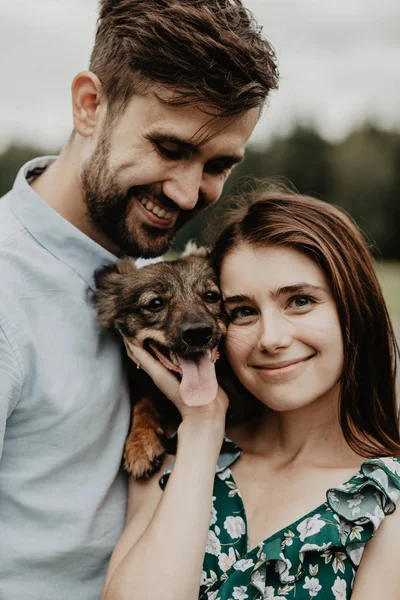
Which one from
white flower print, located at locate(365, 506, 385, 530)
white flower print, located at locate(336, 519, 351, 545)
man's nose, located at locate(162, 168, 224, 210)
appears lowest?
white flower print, located at locate(336, 519, 351, 545)

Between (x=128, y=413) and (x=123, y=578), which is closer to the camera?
(x=123, y=578)

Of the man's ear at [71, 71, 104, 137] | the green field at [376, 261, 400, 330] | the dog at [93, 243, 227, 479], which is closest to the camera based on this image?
the dog at [93, 243, 227, 479]

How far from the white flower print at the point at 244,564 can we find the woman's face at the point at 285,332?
59 cm

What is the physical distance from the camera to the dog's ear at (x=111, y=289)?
332 centimetres

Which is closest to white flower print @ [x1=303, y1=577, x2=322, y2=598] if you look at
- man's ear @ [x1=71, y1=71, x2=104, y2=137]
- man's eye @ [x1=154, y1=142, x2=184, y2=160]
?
man's eye @ [x1=154, y1=142, x2=184, y2=160]

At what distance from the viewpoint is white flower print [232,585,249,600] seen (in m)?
2.56

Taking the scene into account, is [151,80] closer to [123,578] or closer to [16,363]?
[16,363]

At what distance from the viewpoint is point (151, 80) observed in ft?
10.1

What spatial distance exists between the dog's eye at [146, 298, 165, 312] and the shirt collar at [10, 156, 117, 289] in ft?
1.47

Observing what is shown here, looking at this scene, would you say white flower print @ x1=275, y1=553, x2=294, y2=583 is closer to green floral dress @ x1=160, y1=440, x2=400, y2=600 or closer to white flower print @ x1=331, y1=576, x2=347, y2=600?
green floral dress @ x1=160, y1=440, x2=400, y2=600

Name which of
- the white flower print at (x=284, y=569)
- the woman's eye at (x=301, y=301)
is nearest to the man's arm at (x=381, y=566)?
the white flower print at (x=284, y=569)

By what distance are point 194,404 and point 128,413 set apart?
437 mm

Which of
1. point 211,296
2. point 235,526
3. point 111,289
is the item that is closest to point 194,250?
point 211,296

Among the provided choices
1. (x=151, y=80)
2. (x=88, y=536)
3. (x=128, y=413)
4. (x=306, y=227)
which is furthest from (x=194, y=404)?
(x=151, y=80)
